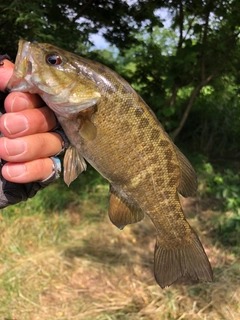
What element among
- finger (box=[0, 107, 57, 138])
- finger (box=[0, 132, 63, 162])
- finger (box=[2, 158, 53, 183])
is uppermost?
finger (box=[0, 107, 57, 138])

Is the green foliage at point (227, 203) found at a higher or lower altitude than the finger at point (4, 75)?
lower

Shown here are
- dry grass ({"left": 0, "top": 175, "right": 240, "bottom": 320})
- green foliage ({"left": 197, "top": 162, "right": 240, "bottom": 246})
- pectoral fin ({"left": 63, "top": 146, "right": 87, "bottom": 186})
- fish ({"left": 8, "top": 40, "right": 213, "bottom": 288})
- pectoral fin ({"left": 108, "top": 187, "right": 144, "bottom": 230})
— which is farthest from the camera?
green foliage ({"left": 197, "top": 162, "right": 240, "bottom": 246})

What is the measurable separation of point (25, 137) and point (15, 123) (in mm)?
75

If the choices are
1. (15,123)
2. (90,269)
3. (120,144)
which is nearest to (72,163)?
(120,144)

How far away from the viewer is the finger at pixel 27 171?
4.90 feet

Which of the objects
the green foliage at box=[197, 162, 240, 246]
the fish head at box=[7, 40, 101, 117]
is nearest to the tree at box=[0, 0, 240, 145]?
the green foliage at box=[197, 162, 240, 246]

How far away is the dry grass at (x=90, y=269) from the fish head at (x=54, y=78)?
9.04 ft

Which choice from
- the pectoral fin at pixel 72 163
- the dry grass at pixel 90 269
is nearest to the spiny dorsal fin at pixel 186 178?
the pectoral fin at pixel 72 163

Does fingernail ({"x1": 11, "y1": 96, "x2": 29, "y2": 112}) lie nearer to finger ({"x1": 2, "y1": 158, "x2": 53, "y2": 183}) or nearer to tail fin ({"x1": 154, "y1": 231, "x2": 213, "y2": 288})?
finger ({"x1": 2, "y1": 158, "x2": 53, "y2": 183})

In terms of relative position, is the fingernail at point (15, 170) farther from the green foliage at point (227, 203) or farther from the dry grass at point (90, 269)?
the green foliage at point (227, 203)

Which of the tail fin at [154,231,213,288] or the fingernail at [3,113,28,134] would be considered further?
the tail fin at [154,231,213,288]

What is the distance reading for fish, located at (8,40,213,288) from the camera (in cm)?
154

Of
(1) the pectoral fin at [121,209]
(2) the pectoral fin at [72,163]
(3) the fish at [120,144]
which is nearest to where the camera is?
(3) the fish at [120,144]

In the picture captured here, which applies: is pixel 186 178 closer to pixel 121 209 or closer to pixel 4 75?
pixel 121 209
